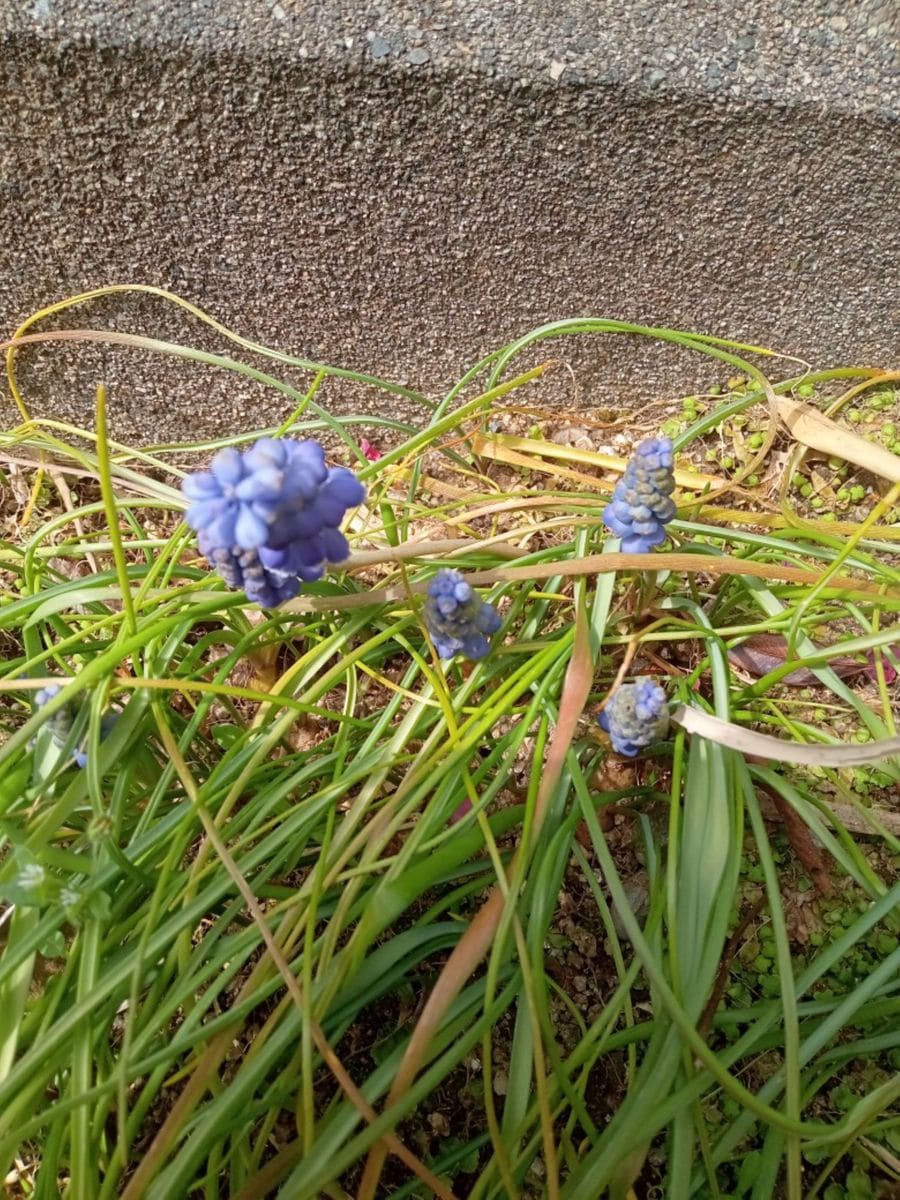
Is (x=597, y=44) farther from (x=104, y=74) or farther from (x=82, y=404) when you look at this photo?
(x=82, y=404)

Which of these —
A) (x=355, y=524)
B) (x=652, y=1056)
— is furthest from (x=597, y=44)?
(x=652, y=1056)

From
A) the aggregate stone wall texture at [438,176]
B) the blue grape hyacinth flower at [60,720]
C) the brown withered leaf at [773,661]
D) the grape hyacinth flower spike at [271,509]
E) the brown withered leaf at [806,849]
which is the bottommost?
the blue grape hyacinth flower at [60,720]

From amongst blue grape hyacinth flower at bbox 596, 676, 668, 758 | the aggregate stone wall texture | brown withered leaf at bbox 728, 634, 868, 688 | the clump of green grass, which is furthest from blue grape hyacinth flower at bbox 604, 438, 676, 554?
the aggregate stone wall texture

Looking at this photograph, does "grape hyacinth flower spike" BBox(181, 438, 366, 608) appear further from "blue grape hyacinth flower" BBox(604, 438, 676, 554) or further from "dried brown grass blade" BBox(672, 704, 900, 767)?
"dried brown grass blade" BBox(672, 704, 900, 767)

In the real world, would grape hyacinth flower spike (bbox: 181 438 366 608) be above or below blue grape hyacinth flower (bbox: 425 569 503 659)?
below

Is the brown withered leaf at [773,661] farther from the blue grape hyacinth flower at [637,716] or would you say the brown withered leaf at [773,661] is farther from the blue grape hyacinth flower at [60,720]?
the blue grape hyacinth flower at [60,720]

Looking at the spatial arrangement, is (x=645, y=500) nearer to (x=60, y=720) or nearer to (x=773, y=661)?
(x=773, y=661)

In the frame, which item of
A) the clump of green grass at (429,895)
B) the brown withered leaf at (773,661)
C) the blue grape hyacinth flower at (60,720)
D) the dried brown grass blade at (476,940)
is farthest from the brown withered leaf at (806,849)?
the blue grape hyacinth flower at (60,720)
